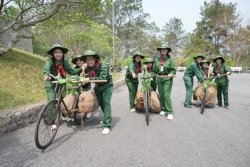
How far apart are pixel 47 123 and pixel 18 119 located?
4.45ft

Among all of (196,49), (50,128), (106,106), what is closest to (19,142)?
(50,128)

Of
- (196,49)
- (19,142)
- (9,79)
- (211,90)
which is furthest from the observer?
(196,49)

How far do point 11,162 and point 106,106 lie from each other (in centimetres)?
205

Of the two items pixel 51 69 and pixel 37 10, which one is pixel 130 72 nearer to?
pixel 51 69

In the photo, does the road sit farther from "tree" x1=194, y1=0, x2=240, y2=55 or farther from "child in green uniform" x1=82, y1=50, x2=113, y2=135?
"tree" x1=194, y1=0, x2=240, y2=55

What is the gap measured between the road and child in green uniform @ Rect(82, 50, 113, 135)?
29cm

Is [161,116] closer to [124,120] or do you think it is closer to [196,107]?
[124,120]

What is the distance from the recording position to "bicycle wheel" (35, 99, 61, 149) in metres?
3.34

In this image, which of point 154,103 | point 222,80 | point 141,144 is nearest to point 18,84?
point 154,103

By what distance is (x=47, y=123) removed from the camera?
3.66 m

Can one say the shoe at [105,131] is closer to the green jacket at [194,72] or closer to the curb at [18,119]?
the curb at [18,119]

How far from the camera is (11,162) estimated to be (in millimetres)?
2986

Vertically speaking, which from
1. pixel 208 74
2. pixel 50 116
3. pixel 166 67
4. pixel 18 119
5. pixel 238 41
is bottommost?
pixel 18 119

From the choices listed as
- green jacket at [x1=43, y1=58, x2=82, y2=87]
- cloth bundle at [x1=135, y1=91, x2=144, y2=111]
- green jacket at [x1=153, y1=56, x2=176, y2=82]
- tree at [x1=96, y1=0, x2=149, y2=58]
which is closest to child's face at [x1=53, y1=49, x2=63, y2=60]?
green jacket at [x1=43, y1=58, x2=82, y2=87]
